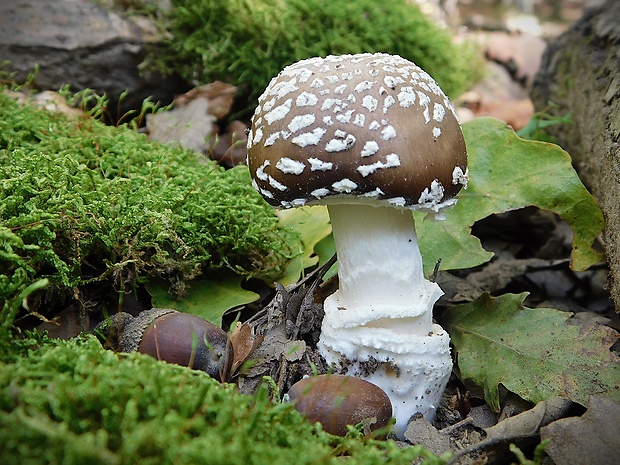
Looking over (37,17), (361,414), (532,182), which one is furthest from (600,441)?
(37,17)

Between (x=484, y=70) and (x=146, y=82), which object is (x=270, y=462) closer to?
(x=146, y=82)

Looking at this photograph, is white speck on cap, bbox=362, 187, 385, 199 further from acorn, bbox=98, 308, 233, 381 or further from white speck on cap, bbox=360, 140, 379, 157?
acorn, bbox=98, 308, 233, 381

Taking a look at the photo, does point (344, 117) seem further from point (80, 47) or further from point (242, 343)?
point (80, 47)

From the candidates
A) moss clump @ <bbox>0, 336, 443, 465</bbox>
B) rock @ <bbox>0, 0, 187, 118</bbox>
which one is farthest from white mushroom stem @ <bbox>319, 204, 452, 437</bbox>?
rock @ <bbox>0, 0, 187, 118</bbox>

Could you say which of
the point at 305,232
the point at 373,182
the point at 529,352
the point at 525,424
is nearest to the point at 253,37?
the point at 305,232

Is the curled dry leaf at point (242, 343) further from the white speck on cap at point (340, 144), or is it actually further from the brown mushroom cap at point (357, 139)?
the white speck on cap at point (340, 144)

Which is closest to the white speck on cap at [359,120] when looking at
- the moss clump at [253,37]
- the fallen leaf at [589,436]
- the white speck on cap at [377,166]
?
the white speck on cap at [377,166]

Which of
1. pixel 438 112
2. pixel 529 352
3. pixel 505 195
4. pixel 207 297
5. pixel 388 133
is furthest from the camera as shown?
pixel 505 195

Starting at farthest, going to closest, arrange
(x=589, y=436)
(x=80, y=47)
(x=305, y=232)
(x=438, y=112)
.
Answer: (x=80, y=47)
(x=305, y=232)
(x=438, y=112)
(x=589, y=436)
